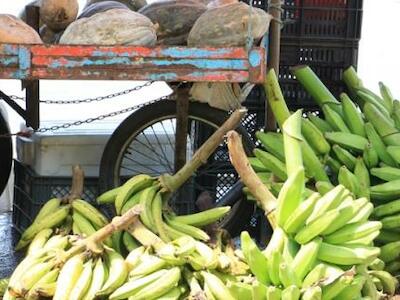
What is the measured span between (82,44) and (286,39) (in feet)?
6.36

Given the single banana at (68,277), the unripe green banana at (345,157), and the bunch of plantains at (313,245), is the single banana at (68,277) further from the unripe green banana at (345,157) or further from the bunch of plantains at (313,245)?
the unripe green banana at (345,157)

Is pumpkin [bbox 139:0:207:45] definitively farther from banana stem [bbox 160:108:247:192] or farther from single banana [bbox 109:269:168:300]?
single banana [bbox 109:269:168:300]

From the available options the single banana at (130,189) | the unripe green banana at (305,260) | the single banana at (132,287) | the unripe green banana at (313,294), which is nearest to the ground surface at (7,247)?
the single banana at (130,189)

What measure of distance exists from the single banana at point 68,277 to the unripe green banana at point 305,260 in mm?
822

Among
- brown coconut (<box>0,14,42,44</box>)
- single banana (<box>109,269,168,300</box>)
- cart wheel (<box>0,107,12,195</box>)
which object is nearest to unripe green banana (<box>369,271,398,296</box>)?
single banana (<box>109,269,168,300</box>)

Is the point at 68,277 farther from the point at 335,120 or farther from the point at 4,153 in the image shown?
the point at 4,153

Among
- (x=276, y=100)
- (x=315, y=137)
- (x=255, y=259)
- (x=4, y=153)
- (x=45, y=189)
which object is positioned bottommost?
(x=45, y=189)

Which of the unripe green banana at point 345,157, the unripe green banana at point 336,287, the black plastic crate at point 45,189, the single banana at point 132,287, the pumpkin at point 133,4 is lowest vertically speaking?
the black plastic crate at point 45,189

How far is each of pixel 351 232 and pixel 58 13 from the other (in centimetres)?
196

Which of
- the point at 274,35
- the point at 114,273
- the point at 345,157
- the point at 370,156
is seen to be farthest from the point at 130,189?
the point at 274,35

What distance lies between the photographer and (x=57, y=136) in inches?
193

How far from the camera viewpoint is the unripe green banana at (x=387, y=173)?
3910mm

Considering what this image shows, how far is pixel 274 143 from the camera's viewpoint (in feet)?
13.6

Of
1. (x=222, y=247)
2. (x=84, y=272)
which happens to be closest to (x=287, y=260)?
(x=222, y=247)
